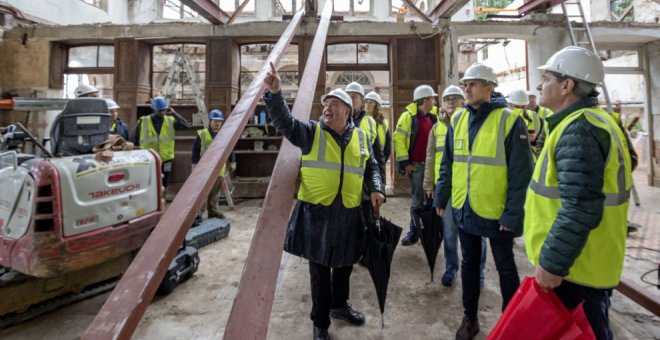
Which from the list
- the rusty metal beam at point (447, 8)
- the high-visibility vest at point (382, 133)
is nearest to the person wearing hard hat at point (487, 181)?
the high-visibility vest at point (382, 133)

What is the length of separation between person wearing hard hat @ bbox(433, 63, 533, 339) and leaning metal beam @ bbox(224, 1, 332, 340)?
114 cm

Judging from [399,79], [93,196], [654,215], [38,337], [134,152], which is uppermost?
[399,79]

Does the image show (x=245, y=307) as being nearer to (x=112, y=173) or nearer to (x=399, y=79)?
(x=112, y=173)

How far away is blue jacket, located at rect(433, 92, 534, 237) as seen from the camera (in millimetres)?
1988

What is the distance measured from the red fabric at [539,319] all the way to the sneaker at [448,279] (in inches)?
66.8

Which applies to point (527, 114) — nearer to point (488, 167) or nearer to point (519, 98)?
point (519, 98)

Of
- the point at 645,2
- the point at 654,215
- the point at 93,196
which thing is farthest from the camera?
the point at 645,2

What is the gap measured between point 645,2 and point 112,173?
43.6 ft

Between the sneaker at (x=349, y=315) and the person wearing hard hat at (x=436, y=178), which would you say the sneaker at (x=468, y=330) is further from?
the person wearing hard hat at (x=436, y=178)

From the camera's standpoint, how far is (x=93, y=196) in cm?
245

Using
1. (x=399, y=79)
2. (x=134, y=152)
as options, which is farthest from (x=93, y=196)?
(x=399, y=79)

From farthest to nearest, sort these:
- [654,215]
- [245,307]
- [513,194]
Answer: [654,215] < [513,194] < [245,307]

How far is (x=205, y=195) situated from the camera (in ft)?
4.01

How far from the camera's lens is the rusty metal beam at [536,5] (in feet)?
21.5
